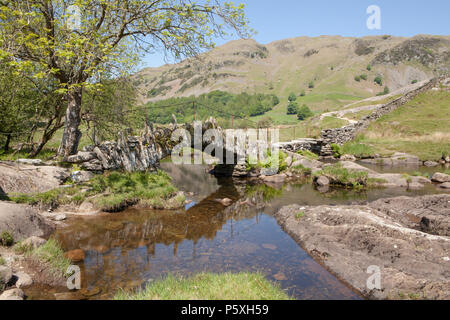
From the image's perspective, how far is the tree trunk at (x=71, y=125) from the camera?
16.1 m

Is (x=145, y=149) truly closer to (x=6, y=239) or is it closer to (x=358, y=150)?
(x=6, y=239)

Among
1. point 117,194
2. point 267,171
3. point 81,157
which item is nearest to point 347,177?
point 267,171

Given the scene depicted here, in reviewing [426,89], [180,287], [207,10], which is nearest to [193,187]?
[207,10]

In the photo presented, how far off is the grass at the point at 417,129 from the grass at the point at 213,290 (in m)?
35.2

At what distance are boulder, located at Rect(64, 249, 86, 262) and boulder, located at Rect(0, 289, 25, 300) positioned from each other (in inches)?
111

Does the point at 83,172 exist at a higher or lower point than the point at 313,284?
higher

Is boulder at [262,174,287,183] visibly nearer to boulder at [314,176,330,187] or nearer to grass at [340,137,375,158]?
boulder at [314,176,330,187]

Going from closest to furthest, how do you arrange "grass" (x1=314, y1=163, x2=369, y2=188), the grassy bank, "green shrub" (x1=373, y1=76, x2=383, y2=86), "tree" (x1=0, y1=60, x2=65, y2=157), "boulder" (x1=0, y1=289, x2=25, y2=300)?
"boulder" (x1=0, y1=289, x2=25, y2=300)
the grassy bank
"tree" (x1=0, y1=60, x2=65, y2=157)
"grass" (x1=314, y1=163, x2=369, y2=188)
"green shrub" (x1=373, y1=76, x2=383, y2=86)

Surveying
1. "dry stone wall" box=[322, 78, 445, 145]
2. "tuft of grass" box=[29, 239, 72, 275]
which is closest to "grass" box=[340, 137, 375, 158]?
"dry stone wall" box=[322, 78, 445, 145]

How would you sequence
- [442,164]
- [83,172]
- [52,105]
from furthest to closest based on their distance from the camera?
[442,164] < [52,105] < [83,172]

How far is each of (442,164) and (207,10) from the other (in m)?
31.8

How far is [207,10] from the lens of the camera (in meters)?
16.2

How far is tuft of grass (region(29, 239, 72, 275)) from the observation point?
7.78m
